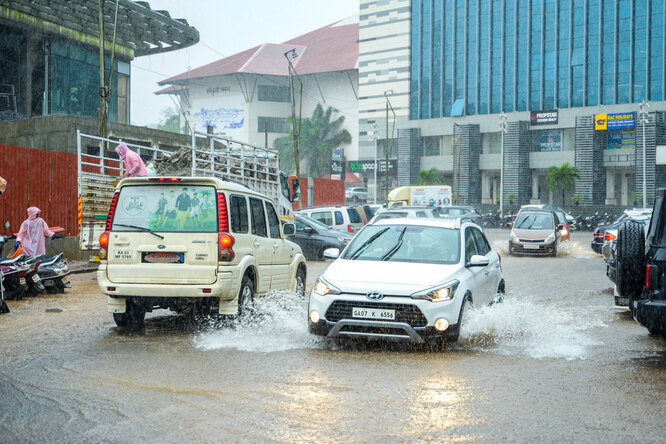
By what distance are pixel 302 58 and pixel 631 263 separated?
304ft

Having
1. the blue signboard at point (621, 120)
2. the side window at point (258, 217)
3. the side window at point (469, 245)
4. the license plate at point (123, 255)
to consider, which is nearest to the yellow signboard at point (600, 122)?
the blue signboard at point (621, 120)

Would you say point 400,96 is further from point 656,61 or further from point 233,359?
point 233,359

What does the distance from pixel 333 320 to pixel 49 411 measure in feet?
10.6

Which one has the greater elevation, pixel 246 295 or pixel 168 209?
pixel 168 209

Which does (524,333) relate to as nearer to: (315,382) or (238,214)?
(315,382)

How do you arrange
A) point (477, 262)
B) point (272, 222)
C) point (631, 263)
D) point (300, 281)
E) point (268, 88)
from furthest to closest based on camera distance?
point (268, 88) → point (300, 281) → point (272, 222) → point (477, 262) → point (631, 263)

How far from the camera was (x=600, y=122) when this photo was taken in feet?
220

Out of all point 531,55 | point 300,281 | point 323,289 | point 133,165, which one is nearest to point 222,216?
point 323,289

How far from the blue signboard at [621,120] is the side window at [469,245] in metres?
61.1

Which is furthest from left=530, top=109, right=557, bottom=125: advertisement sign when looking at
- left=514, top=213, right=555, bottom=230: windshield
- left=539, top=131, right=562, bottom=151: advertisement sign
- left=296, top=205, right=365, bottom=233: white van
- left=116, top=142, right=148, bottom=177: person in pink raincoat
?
left=116, top=142, right=148, bottom=177: person in pink raincoat

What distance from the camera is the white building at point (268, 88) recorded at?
304 feet

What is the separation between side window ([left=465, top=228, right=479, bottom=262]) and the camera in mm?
9109

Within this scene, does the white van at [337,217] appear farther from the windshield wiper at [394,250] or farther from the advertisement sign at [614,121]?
the advertisement sign at [614,121]

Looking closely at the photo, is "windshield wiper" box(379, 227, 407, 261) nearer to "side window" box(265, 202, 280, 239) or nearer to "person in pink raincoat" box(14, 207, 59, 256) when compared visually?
"side window" box(265, 202, 280, 239)
